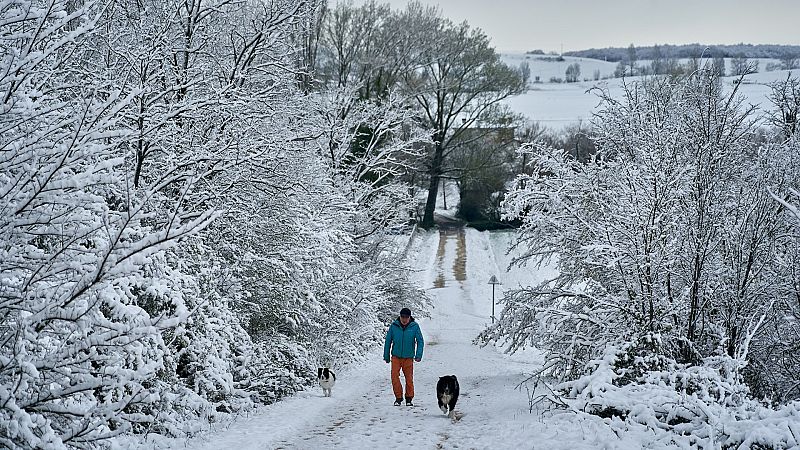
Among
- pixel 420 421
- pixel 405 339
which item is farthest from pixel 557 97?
pixel 420 421

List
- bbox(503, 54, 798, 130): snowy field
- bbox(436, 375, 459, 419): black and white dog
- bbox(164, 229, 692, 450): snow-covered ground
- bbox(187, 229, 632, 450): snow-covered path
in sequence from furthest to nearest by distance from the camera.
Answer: bbox(503, 54, 798, 130): snowy field
bbox(436, 375, 459, 419): black and white dog
bbox(187, 229, 632, 450): snow-covered path
bbox(164, 229, 692, 450): snow-covered ground

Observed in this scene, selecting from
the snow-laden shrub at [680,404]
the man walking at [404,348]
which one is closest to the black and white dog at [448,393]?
the man walking at [404,348]

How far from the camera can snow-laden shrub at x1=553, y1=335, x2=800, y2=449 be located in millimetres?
6801

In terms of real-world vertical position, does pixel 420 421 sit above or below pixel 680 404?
below

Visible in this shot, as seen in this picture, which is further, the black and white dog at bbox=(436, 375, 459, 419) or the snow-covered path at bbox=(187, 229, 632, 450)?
the black and white dog at bbox=(436, 375, 459, 419)

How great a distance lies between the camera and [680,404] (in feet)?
26.2

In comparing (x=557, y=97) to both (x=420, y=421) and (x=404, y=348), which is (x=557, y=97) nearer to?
(x=404, y=348)

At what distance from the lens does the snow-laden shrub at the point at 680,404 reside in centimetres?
680

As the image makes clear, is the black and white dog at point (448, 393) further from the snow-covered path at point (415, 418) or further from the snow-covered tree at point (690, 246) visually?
the snow-covered tree at point (690, 246)

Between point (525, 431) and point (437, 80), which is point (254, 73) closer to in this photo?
point (525, 431)

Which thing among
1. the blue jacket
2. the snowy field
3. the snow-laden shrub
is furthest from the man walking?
the snowy field

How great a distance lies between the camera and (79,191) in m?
5.57

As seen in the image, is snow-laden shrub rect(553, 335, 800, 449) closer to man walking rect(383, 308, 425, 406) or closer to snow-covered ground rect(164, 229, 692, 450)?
snow-covered ground rect(164, 229, 692, 450)

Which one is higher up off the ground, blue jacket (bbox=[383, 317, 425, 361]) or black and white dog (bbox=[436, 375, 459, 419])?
blue jacket (bbox=[383, 317, 425, 361])
